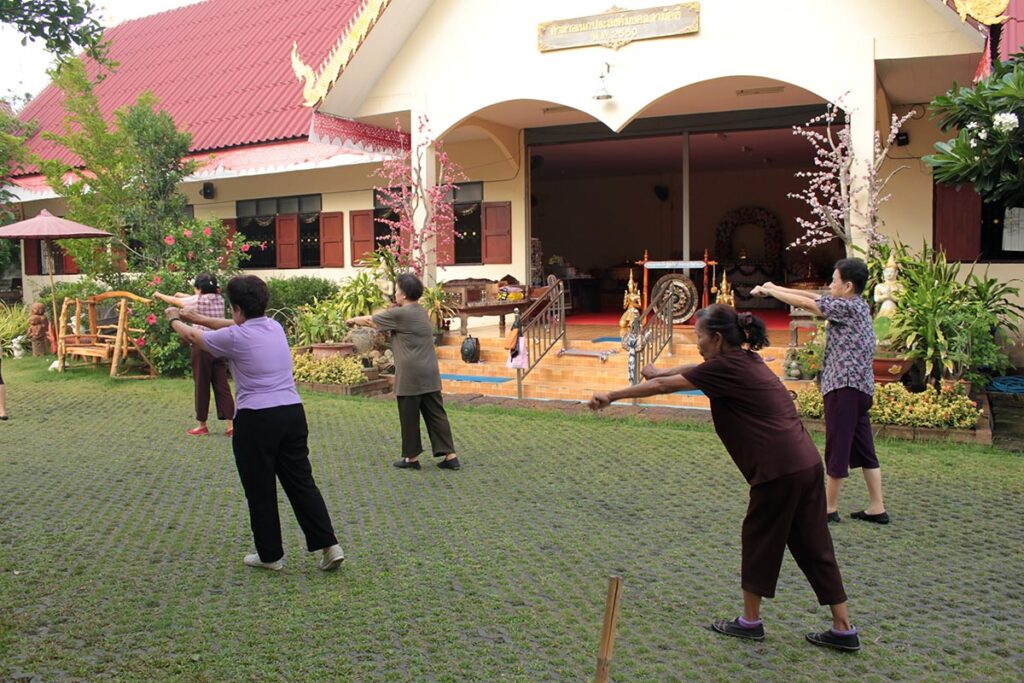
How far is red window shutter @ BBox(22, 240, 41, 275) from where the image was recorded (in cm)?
2181

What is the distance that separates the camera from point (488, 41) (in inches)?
502

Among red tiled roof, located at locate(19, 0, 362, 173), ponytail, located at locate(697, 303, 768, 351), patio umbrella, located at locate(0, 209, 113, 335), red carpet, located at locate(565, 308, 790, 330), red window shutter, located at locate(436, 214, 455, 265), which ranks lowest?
red carpet, located at locate(565, 308, 790, 330)

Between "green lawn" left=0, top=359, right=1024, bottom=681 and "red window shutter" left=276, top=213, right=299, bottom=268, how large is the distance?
365 inches

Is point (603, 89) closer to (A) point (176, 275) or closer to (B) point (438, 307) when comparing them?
(B) point (438, 307)

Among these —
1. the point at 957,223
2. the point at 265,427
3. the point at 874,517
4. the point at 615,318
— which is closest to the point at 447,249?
the point at 615,318

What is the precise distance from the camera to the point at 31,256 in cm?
2194

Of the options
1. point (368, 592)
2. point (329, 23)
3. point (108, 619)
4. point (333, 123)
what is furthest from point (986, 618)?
point (329, 23)

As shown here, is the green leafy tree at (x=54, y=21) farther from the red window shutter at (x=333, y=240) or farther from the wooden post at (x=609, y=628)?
the red window shutter at (x=333, y=240)

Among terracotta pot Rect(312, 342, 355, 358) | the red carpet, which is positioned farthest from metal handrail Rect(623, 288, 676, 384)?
terracotta pot Rect(312, 342, 355, 358)

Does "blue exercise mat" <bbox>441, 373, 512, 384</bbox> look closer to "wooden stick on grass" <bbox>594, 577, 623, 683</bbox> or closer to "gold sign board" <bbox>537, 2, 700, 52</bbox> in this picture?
"gold sign board" <bbox>537, 2, 700, 52</bbox>

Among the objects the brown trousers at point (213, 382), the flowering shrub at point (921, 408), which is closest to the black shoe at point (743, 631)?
the flowering shrub at point (921, 408)

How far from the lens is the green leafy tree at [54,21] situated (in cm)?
502

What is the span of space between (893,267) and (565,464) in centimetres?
424

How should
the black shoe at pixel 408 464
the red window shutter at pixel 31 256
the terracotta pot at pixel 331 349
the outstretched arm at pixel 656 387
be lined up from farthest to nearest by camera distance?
the red window shutter at pixel 31 256, the terracotta pot at pixel 331 349, the black shoe at pixel 408 464, the outstretched arm at pixel 656 387
